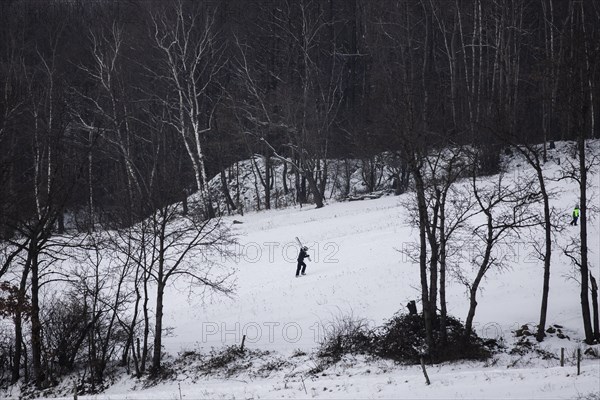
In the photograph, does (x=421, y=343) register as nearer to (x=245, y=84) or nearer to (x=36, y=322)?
(x=36, y=322)

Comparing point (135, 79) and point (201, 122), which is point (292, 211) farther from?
point (135, 79)

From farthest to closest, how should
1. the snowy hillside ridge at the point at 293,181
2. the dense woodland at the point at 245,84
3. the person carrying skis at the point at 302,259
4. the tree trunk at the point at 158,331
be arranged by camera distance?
1. the snowy hillside ridge at the point at 293,181
2. the dense woodland at the point at 245,84
3. the person carrying skis at the point at 302,259
4. the tree trunk at the point at 158,331

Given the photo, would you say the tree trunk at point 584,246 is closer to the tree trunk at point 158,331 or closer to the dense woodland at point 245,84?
the dense woodland at point 245,84

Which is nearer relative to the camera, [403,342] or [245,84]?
[403,342]

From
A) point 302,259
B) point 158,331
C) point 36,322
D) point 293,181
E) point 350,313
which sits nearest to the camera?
point 36,322

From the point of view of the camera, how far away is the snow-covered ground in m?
15.4

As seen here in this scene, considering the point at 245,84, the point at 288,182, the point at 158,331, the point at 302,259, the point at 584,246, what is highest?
the point at 245,84

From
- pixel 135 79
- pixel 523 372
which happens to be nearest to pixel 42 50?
pixel 135 79

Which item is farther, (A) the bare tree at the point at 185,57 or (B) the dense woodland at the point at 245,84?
(A) the bare tree at the point at 185,57

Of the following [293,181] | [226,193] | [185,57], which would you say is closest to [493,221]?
[185,57]

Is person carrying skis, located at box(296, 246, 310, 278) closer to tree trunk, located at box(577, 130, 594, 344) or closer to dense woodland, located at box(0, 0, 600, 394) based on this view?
dense woodland, located at box(0, 0, 600, 394)

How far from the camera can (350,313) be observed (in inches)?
858

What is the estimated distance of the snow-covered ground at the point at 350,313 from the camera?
15352 millimetres

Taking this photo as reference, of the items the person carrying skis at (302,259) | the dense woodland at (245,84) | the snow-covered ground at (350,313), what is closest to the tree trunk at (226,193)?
the dense woodland at (245,84)
